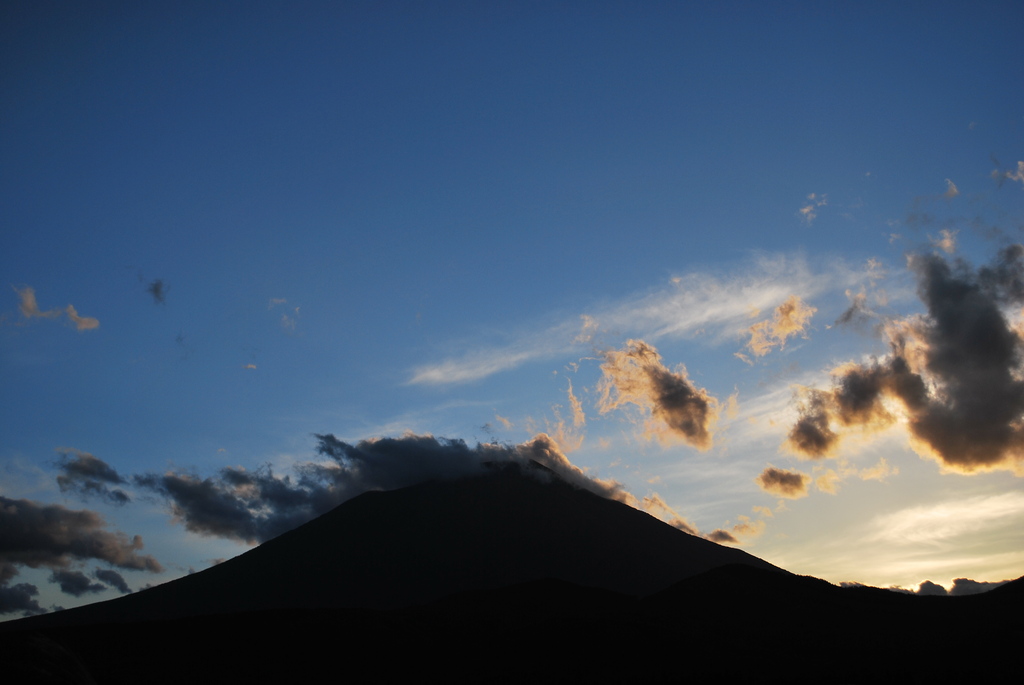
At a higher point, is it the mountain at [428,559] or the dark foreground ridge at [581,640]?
the mountain at [428,559]

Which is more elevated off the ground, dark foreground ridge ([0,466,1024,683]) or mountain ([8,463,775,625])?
mountain ([8,463,775,625])

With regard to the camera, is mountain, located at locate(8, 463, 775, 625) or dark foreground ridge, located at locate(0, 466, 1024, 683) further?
mountain, located at locate(8, 463, 775, 625)

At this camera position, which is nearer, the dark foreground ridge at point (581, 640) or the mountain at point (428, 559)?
the dark foreground ridge at point (581, 640)

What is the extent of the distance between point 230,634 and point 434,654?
21631mm

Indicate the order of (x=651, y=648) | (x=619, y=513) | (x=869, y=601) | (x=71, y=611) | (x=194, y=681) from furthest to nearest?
(x=619, y=513) → (x=71, y=611) → (x=869, y=601) → (x=651, y=648) → (x=194, y=681)

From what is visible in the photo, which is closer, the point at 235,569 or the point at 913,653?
the point at 913,653

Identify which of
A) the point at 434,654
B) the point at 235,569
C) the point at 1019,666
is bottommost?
the point at 1019,666

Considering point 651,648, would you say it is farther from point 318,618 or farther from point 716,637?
point 318,618

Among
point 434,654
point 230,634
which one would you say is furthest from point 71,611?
point 434,654

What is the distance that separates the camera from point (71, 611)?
153500 mm

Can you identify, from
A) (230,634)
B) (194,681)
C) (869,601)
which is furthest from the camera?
(869,601)

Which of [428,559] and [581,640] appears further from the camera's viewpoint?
[428,559]

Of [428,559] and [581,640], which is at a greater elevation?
[428,559]

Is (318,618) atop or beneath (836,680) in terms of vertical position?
atop
